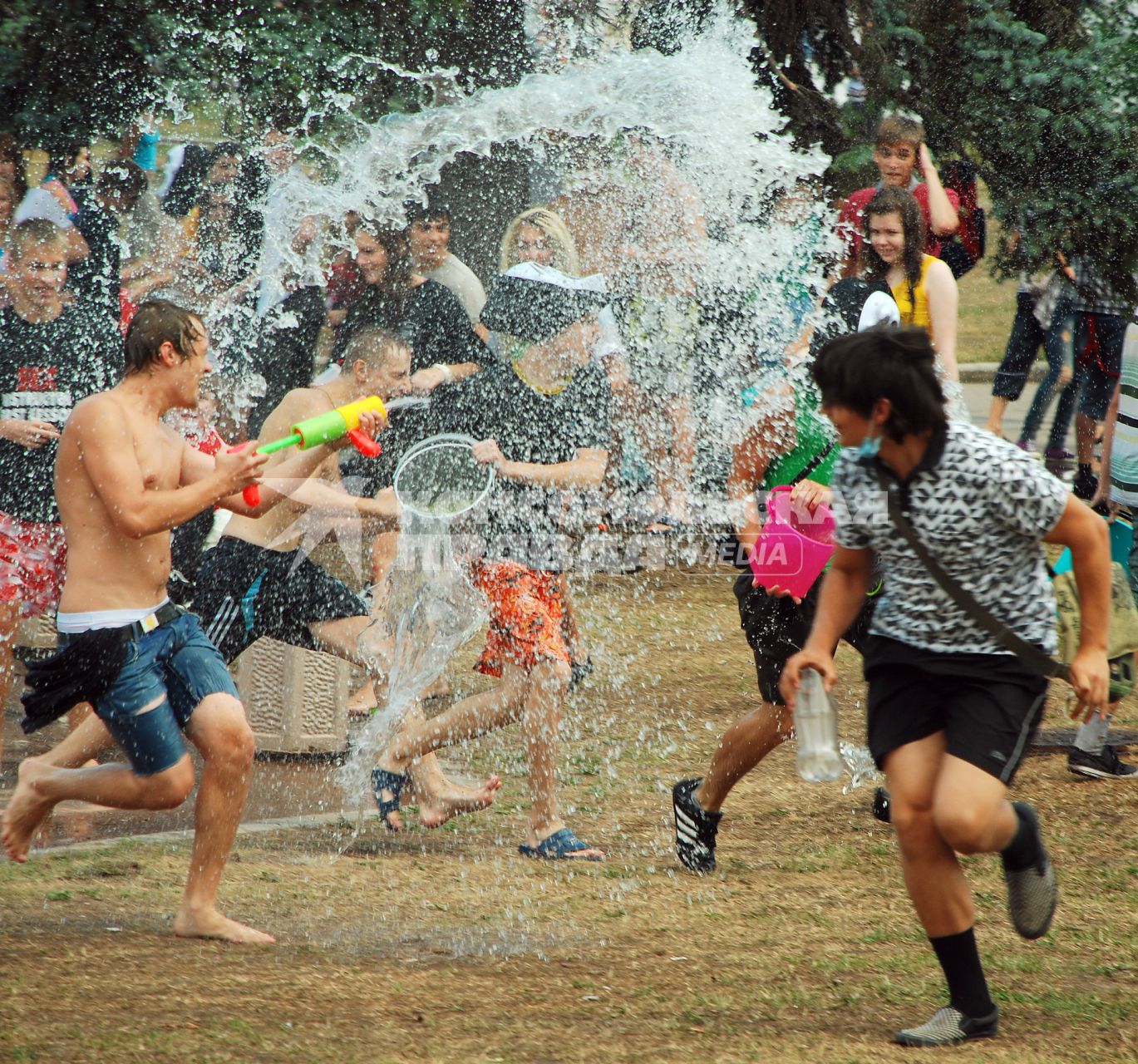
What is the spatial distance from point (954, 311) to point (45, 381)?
3429 millimetres

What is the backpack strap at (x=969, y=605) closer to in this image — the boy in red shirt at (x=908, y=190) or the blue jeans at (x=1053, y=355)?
the boy in red shirt at (x=908, y=190)

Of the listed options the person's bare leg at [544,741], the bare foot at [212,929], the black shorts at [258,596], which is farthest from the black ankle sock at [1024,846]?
the black shorts at [258,596]

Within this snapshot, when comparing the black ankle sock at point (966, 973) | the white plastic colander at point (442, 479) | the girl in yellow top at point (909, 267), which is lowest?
the black ankle sock at point (966, 973)

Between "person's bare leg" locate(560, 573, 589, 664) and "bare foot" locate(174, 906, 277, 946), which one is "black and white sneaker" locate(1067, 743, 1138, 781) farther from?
"bare foot" locate(174, 906, 277, 946)

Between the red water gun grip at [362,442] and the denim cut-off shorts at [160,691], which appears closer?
the denim cut-off shorts at [160,691]

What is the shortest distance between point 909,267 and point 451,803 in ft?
8.56

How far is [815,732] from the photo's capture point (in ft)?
13.5

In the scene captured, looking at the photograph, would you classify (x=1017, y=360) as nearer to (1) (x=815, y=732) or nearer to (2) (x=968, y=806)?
(1) (x=815, y=732)

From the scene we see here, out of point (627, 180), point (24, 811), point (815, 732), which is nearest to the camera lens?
point (815, 732)

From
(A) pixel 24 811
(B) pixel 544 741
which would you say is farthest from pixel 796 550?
(A) pixel 24 811

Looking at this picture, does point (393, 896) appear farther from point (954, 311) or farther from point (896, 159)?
point (896, 159)

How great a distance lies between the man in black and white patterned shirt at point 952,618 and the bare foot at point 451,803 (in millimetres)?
2166

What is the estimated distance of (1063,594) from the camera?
18.4ft

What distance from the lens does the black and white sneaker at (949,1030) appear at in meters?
3.48
